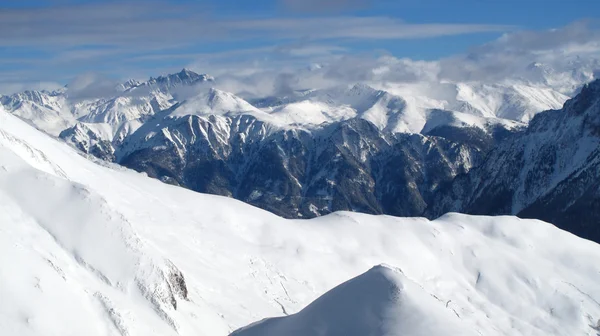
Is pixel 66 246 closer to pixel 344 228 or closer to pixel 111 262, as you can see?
pixel 111 262

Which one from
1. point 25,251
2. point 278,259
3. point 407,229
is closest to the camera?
point 25,251

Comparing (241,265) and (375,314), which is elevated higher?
(375,314)

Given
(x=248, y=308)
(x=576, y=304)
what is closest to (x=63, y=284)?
(x=248, y=308)

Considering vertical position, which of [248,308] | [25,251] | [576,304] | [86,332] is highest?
[25,251]

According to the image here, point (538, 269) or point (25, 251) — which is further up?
point (25, 251)

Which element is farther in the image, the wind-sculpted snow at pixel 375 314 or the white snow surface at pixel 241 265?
the white snow surface at pixel 241 265

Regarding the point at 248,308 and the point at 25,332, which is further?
the point at 248,308

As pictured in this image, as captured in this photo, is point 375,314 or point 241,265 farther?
point 241,265

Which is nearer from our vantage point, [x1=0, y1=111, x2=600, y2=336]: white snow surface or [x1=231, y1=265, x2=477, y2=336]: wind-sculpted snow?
[x1=231, y1=265, x2=477, y2=336]: wind-sculpted snow
